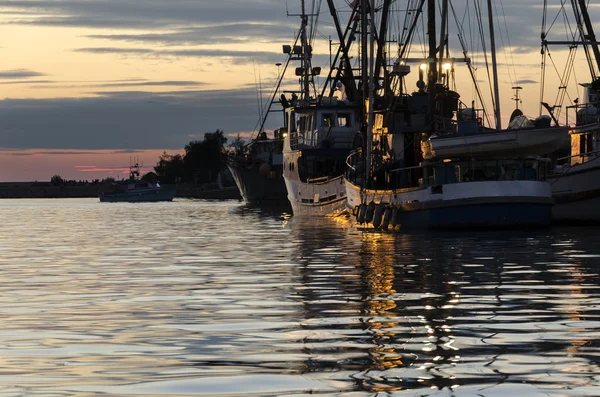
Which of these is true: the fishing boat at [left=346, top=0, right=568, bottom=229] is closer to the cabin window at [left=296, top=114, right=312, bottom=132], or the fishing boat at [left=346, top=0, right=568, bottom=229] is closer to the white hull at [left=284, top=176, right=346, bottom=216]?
the white hull at [left=284, top=176, right=346, bottom=216]

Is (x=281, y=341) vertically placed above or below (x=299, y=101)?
below

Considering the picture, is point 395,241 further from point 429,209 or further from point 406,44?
point 406,44

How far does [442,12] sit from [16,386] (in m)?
46.7

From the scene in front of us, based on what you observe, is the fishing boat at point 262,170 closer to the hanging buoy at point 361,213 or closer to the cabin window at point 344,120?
the cabin window at point 344,120

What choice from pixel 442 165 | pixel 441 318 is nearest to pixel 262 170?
pixel 442 165

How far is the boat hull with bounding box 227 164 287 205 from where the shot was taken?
12244 centimetres

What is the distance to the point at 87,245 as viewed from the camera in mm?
40562

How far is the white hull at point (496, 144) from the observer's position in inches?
1796

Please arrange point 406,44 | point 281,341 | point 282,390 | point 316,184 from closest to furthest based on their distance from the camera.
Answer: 1. point 282,390
2. point 281,341
3. point 406,44
4. point 316,184

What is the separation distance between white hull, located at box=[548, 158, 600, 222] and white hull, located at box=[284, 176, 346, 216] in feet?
35.7

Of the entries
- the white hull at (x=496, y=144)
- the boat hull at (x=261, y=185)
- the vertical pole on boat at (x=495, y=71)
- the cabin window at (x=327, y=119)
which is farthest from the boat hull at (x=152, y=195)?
the white hull at (x=496, y=144)

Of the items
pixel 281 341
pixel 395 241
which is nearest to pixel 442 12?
pixel 395 241

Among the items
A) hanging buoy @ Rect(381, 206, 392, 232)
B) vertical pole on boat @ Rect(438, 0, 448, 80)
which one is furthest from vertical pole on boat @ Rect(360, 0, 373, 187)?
hanging buoy @ Rect(381, 206, 392, 232)

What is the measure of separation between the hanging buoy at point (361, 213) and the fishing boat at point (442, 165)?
0.19ft
